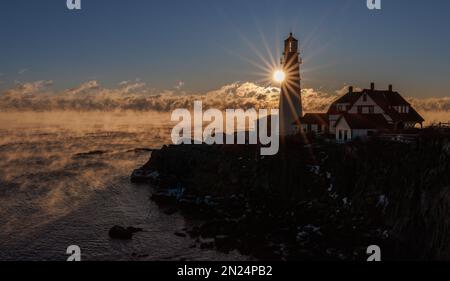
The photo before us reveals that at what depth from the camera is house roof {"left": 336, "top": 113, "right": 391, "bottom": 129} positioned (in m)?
43.5

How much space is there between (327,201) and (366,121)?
13019mm

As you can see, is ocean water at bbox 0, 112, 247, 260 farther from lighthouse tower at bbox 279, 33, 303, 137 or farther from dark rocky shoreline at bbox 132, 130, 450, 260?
lighthouse tower at bbox 279, 33, 303, 137

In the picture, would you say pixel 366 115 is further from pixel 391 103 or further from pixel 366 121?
pixel 391 103

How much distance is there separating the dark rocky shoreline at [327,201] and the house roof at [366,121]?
3788 mm

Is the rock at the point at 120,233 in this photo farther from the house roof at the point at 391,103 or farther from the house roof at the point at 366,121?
the house roof at the point at 391,103

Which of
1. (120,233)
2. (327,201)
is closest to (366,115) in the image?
(327,201)

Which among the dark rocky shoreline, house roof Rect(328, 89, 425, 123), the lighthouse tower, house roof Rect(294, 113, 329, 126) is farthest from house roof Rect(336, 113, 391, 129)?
the lighthouse tower

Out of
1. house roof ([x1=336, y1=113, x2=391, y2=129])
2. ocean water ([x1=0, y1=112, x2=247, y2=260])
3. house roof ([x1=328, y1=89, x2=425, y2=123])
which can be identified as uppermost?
house roof ([x1=328, y1=89, x2=425, y2=123])

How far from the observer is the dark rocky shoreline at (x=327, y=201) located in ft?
84.7

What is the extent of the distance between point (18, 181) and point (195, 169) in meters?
26.8

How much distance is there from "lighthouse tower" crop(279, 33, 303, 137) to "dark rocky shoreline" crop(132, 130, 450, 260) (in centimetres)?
997
